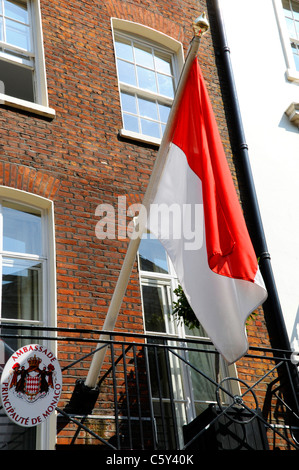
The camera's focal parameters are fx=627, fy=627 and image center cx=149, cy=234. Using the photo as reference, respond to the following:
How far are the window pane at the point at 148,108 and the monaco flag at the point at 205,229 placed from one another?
122 inches

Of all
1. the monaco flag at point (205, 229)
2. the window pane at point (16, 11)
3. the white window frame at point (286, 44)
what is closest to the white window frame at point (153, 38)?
the window pane at point (16, 11)

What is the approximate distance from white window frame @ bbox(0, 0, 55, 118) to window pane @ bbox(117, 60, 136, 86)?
1331mm

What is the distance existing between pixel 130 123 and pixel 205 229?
3850 mm

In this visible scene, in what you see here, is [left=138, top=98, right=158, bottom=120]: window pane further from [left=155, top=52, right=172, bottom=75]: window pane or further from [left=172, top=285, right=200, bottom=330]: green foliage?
[left=172, top=285, right=200, bottom=330]: green foliage

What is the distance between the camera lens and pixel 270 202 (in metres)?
9.48

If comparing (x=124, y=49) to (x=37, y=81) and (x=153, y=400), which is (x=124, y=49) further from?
(x=153, y=400)

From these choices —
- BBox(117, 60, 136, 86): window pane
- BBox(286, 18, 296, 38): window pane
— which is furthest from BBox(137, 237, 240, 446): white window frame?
BBox(286, 18, 296, 38): window pane

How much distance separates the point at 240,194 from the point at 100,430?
434 cm

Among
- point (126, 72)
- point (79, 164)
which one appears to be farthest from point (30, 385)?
point (126, 72)

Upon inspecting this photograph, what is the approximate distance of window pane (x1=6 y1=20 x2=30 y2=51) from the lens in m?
8.59

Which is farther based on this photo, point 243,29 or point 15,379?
point 243,29

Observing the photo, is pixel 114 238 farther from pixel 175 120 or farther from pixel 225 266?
pixel 225 266

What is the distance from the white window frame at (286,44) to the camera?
10961mm
